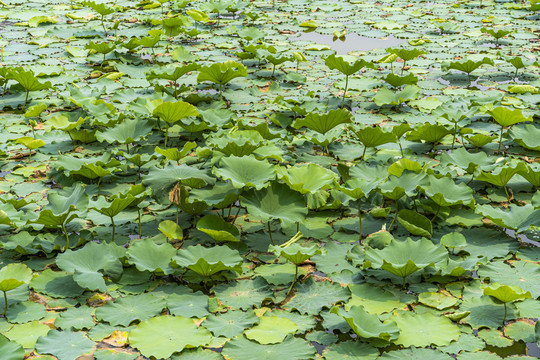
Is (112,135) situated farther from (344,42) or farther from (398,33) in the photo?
(398,33)

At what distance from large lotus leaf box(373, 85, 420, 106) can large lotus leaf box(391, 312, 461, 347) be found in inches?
109

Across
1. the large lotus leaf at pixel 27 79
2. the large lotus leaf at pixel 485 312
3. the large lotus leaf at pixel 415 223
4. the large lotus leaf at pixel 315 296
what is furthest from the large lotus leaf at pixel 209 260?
the large lotus leaf at pixel 27 79

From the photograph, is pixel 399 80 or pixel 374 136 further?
pixel 399 80

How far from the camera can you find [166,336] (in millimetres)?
2486

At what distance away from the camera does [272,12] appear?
8891 millimetres

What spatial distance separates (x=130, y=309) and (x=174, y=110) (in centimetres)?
177

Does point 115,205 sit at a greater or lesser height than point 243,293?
greater

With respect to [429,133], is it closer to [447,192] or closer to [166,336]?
[447,192]

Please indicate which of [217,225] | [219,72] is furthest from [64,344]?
[219,72]

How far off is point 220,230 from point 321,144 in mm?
1278

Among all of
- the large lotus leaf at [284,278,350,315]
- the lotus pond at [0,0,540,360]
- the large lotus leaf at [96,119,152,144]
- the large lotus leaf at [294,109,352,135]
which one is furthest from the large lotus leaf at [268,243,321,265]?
the large lotus leaf at [96,119,152,144]

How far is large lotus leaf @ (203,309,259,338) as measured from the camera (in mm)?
2531

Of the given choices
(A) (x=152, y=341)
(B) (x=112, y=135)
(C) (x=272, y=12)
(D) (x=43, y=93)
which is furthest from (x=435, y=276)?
(C) (x=272, y=12)

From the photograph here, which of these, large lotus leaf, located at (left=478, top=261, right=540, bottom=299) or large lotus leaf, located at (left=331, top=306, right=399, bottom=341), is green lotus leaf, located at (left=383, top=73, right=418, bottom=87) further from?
large lotus leaf, located at (left=331, top=306, right=399, bottom=341)
